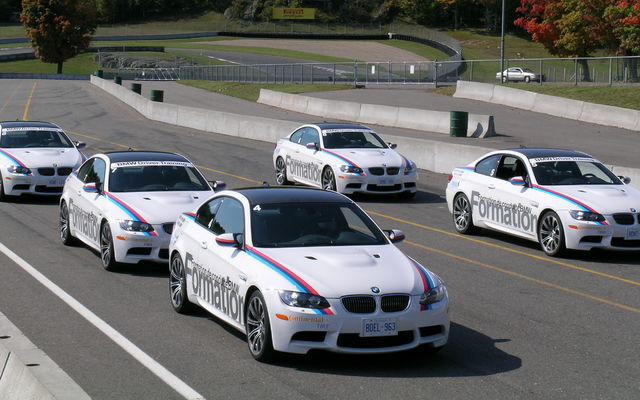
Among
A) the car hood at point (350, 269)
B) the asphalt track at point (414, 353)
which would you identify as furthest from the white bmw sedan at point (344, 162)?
the car hood at point (350, 269)

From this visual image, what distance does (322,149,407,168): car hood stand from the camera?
21.5m

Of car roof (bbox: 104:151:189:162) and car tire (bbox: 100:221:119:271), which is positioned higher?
car roof (bbox: 104:151:189:162)

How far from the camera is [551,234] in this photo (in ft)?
49.1

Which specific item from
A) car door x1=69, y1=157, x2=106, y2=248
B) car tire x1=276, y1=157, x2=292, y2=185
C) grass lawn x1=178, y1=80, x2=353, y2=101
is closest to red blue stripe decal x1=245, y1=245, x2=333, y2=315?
car door x1=69, y1=157, x2=106, y2=248

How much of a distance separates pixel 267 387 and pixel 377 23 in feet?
439

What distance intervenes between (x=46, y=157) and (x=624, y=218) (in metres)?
12.4

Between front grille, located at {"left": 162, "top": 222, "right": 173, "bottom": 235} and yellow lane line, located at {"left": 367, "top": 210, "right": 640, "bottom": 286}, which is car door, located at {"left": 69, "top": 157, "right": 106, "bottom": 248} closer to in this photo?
front grille, located at {"left": 162, "top": 222, "right": 173, "bottom": 235}

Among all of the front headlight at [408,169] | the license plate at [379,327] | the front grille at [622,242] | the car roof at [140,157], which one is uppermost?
the car roof at [140,157]

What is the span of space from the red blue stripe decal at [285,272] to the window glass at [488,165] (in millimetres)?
8154

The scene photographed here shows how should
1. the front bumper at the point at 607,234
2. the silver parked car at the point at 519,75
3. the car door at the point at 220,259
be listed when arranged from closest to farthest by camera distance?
the car door at the point at 220,259, the front bumper at the point at 607,234, the silver parked car at the point at 519,75

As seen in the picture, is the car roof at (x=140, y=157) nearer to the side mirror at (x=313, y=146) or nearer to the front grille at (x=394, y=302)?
the front grille at (x=394, y=302)

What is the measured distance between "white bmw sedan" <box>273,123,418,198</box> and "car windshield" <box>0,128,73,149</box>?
5049 millimetres

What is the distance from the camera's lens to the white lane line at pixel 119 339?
8.06 metres

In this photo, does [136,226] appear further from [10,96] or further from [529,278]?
[10,96]
